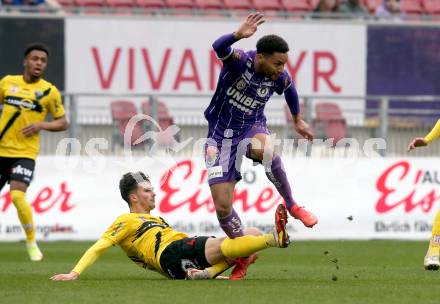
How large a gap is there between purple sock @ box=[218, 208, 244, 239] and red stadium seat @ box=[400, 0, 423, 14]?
1366 centimetres

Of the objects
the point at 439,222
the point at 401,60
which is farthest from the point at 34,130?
the point at 401,60

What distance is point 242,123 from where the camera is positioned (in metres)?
10.9

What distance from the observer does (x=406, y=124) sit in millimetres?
19281

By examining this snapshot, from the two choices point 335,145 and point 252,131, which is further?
point 335,145

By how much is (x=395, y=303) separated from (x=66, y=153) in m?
10.5

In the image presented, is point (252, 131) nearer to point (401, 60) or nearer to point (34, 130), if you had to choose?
point (34, 130)

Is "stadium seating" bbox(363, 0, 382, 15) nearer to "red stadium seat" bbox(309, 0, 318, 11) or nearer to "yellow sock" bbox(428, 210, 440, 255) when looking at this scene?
"red stadium seat" bbox(309, 0, 318, 11)

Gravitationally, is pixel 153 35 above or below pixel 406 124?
above

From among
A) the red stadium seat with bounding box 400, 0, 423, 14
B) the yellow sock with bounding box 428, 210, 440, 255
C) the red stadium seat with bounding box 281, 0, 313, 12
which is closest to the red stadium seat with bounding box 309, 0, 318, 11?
the red stadium seat with bounding box 281, 0, 313, 12

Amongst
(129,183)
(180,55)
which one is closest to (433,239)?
(129,183)

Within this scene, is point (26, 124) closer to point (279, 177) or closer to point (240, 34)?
point (279, 177)

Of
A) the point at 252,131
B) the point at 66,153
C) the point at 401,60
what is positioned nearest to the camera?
the point at 252,131

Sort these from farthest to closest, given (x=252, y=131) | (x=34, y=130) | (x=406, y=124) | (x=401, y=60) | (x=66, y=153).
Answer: (x=401, y=60) → (x=406, y=124) → (x=66, y=153) → (x=34, y=130) → (x=252, y=131)

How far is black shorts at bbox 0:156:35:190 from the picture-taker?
44.6ft
